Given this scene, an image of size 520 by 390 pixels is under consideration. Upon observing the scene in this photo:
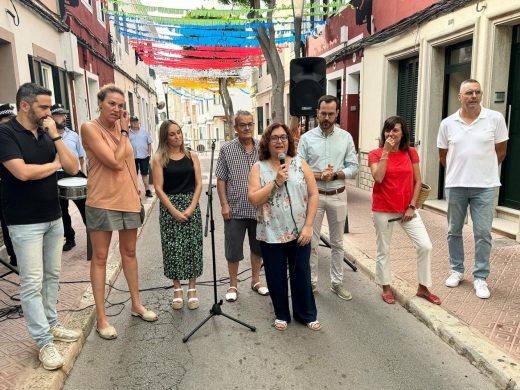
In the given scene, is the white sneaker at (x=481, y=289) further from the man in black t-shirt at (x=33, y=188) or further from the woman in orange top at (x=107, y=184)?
the man in black t-shirt at (x=33, y=188)

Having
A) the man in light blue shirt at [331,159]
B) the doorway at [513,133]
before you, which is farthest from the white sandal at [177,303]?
the doorway at [513,133]

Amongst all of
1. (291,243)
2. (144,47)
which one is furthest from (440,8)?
(144,47)

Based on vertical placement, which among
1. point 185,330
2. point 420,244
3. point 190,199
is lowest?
point 185,330

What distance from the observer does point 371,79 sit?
10133 mm

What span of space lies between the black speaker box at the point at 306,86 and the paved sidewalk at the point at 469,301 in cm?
214

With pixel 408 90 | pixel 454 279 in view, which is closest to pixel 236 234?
pixel 454 279

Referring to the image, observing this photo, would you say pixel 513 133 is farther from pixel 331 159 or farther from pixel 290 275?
pixel 290 275

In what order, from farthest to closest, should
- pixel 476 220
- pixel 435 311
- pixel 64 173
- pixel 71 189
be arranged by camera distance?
1. pixel 64 173
2. pixel 71 189
3. pixel 476 220
4. pixel 435 311

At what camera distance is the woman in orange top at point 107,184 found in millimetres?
3143

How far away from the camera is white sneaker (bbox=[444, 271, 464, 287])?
165 inches

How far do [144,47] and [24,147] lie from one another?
1215 centimetres

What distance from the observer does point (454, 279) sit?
166 inches

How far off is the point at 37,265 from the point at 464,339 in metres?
3.25

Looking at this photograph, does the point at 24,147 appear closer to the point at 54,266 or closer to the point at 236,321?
Result: the point at 54,266
